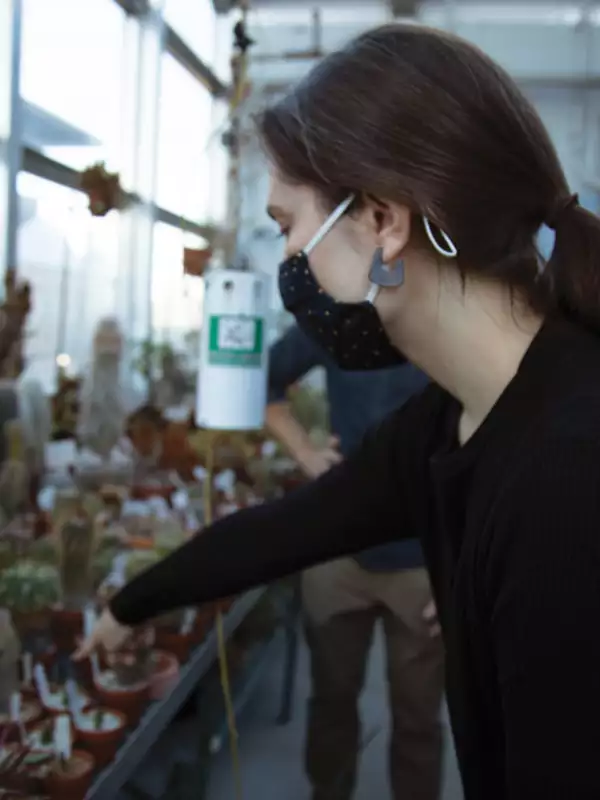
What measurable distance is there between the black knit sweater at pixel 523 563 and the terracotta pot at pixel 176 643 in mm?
761

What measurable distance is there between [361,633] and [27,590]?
0.74m

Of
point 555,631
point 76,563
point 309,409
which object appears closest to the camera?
point 555,631

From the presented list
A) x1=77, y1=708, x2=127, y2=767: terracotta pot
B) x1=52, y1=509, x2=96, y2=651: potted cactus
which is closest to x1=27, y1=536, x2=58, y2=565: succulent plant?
x1=52, y1=509, x2=96, y2=651: potted cactus

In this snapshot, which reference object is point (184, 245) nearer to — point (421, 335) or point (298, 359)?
point (298, 359)

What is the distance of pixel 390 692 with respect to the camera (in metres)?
1.81

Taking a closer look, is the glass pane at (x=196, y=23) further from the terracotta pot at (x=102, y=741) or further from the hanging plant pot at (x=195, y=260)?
the terracotta pot at (x=102, y=741)

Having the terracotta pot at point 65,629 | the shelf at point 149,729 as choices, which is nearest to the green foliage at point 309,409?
the shelf at point 149,729

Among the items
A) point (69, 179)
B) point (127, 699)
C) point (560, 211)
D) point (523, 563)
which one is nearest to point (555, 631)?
point (523, 563)

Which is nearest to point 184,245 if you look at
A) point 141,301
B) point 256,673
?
point 141,301

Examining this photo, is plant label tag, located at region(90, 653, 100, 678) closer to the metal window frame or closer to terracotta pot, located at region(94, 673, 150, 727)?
terracotta pot, located at region(94, 673, 150, 727)

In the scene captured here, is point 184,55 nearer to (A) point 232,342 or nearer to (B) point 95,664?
(A) point 232,342

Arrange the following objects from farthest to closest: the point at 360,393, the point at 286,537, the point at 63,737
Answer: the point at 360,393
the point at 63,737
the point at 286,537

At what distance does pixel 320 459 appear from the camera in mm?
1931

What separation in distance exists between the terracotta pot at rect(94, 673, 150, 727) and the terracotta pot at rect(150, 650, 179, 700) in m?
0.02
